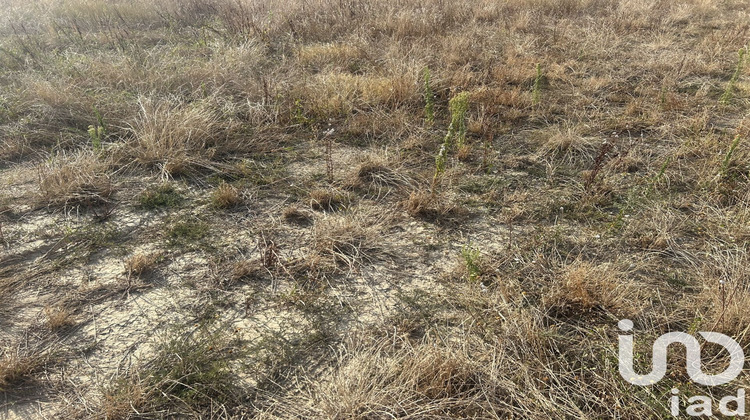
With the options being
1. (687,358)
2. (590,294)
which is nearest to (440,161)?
(590,294)

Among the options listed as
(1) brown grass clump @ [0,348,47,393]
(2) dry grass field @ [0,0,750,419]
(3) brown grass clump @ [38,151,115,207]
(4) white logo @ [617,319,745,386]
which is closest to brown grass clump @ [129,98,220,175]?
(2) dry grass field @ [0,0,750,419]

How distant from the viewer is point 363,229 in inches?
123

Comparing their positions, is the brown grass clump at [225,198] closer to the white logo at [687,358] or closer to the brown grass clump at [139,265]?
the brown grass clump at [139,265]

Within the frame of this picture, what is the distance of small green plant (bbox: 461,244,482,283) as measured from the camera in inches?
105

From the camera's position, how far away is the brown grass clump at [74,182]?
11.3ft

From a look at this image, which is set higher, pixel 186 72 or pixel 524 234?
pixel 186 72

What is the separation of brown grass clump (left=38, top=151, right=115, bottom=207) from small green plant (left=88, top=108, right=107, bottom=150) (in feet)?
0.76

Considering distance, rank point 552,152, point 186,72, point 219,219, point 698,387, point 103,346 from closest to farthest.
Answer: point 698,387 < point 103,346 < point 219,219 < point 552,152 < point 186,72

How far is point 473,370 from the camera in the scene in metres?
2.17

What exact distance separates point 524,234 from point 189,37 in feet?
20.5

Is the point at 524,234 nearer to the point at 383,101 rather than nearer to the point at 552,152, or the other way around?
the point at 552,152

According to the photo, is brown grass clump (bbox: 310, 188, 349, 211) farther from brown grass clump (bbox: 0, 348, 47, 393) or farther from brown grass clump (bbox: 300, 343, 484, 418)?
brown grass clump (bbox: 0, 348, 47, 393)

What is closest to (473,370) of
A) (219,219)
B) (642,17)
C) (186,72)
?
(219,219)

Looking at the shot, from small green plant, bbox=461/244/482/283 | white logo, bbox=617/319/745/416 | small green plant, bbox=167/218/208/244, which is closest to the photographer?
white logo, bbox=617/319/745/416
